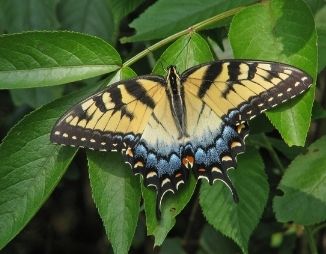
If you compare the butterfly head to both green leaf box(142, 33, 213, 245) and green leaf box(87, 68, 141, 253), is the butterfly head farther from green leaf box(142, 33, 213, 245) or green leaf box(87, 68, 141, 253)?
green leaf box(87, 68, 141, 253)

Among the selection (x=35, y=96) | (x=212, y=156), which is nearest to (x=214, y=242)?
(x=35, y=96)

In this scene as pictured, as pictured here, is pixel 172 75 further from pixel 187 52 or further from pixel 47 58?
pixel 47 58

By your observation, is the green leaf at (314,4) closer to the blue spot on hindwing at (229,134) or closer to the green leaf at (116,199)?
the blue spot on hindwing at (229,134)

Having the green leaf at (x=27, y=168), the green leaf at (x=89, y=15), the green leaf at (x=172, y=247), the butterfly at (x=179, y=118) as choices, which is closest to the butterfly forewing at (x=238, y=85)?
the butterfly at (x=179, y=118)

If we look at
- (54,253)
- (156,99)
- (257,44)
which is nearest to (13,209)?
(156,99)

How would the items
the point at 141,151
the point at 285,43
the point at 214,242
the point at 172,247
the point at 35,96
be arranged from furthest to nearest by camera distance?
the point at 172,247
the point at 214,242
the point at 35,96
the point at 141,151
the point at 285,43

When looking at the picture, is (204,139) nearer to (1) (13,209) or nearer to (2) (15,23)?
(1) (13,209)
